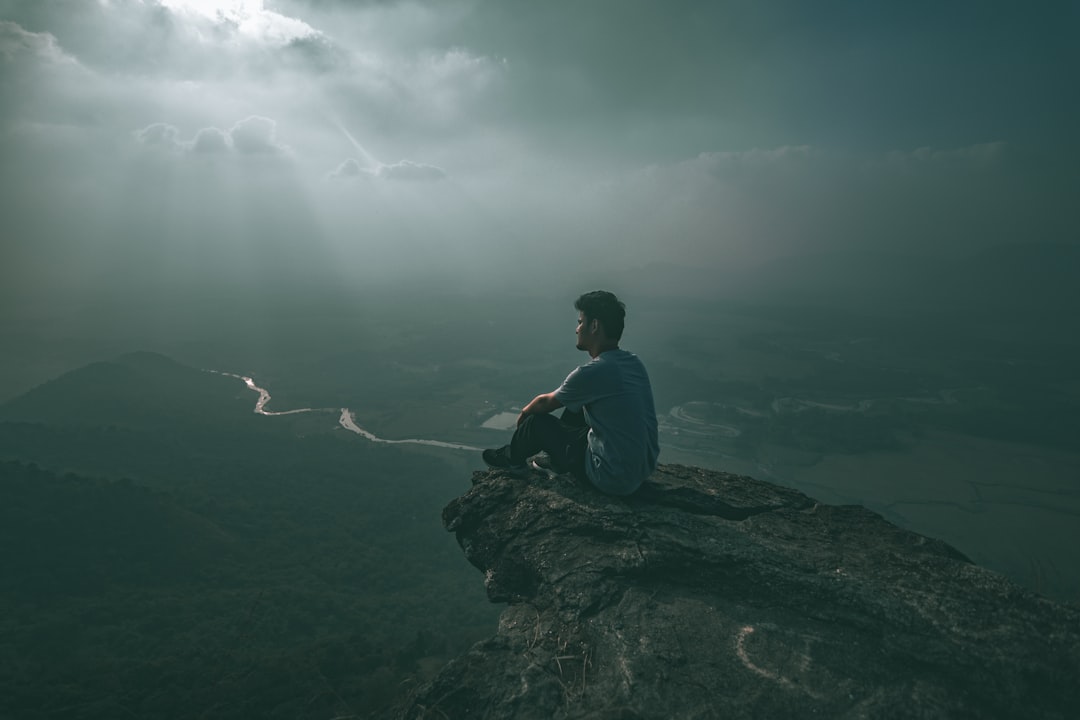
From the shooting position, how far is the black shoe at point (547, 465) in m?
5.95

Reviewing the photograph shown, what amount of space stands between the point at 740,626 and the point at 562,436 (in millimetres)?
2464

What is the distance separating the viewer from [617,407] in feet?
16.0

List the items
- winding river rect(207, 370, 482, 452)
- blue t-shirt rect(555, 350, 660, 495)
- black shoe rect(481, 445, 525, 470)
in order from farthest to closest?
winding river rect(207, 370, 482, 452)
black shoe rect(481, 445, 525, 470)
blue t-shirt rect(555, 350, 660, 495)

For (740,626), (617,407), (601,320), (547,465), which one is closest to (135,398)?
(547,465)

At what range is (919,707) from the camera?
317 centimetres

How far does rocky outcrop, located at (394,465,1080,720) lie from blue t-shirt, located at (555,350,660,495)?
608mm

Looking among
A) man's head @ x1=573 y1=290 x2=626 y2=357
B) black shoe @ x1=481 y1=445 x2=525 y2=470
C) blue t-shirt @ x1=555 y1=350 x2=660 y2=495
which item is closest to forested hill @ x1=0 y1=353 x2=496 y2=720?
black shoe @ x1=481 y1=445 x2=525 y2=470

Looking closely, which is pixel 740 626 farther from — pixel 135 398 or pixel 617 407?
pixel 135 398

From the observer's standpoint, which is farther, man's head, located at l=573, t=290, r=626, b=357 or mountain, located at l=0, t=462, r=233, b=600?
mountain, located at l=0, t=462, r=233, b=600

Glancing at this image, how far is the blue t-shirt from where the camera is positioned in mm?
Result: 4867

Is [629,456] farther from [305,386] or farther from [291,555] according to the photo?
[305,386]

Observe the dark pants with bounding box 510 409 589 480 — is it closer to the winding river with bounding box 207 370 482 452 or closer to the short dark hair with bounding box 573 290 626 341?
the short dark hair with bounding box 573 290 626 341

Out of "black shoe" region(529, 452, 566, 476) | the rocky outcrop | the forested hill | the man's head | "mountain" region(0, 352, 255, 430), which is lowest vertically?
the forested hill

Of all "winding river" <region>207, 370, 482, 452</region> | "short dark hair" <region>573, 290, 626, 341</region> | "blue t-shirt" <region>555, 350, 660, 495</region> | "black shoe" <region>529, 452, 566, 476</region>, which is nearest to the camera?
"blue t-shirt" <region>555, 350, 660, 495</region>
